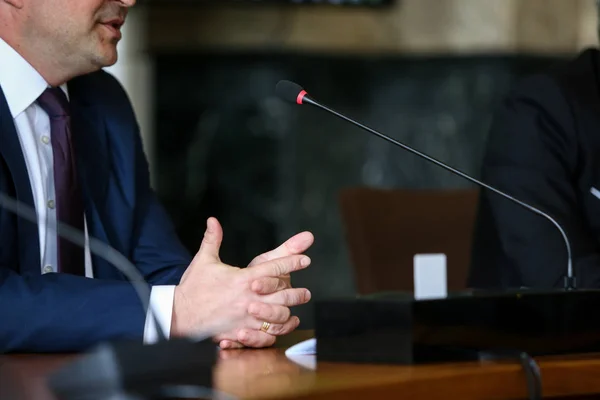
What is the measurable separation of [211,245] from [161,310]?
126mm

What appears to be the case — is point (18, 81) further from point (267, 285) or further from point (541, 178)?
point (541, 178)

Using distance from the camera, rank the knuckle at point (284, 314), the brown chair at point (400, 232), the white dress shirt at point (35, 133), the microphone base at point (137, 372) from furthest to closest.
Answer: the brown chair at point (400, 232) < the white dress shirt at point (35, 133) < the knuckle at point (284, 314) < the microphone base at point (137, 372)

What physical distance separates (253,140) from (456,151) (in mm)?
892

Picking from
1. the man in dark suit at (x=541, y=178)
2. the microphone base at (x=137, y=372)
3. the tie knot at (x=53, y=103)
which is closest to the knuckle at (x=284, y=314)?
the microphone base at (x=137, y=372)

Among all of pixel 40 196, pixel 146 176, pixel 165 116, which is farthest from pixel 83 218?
pixel 165 116

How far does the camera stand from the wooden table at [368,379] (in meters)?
1.29

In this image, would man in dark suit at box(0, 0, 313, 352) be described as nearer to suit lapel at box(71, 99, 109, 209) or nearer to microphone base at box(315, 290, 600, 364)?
suit lapel at box(71, 99, 109, 209)

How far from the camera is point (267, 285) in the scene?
70.3 inches

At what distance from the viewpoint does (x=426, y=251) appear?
3.15 m

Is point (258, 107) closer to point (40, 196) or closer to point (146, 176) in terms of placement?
point (146, 176)

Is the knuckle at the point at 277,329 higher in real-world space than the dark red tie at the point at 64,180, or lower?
lower

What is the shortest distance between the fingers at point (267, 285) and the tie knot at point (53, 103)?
2.27ft

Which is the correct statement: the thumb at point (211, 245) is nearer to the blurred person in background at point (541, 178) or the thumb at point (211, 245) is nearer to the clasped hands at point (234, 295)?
the clasped hands at point (234, 295)

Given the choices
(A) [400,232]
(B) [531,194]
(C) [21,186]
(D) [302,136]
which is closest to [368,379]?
(C) [21,186]
